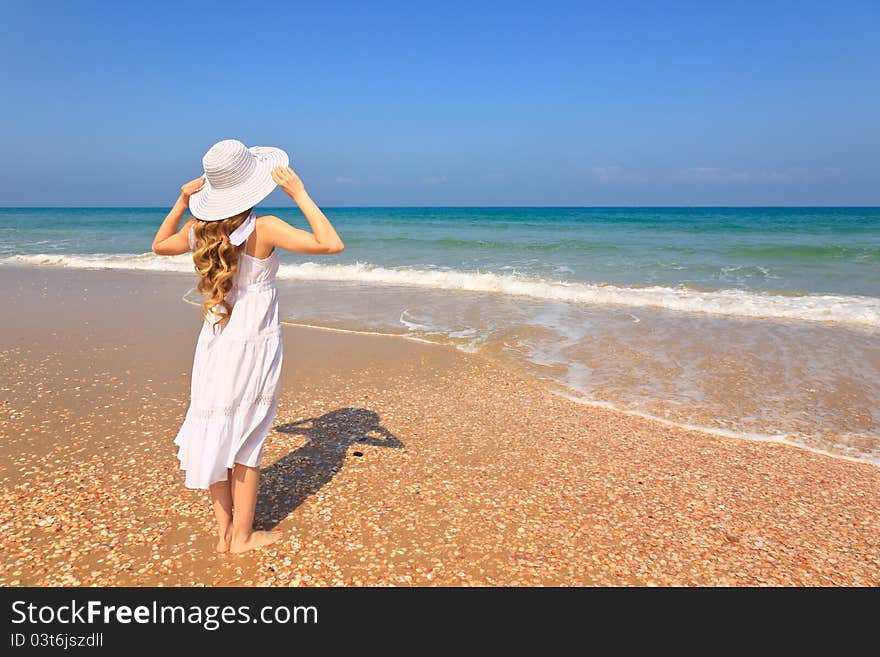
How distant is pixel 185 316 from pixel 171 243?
8.39m

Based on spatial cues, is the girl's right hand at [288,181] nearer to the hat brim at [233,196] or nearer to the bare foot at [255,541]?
the hat brim at [233,196]

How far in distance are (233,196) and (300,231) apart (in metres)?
0.36

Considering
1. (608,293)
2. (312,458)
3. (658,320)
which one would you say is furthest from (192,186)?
(608,293)

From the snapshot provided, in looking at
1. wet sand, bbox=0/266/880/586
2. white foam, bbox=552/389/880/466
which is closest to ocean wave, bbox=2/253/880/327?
white foam, bbox=552/389/880/466

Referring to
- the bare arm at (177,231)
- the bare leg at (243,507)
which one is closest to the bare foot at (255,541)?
the bare leg at (243,507)

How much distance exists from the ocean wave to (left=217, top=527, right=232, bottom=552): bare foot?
1159 cm

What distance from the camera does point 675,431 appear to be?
574 centimetres

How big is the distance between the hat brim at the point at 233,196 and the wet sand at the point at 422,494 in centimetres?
202

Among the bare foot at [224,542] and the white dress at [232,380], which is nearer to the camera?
the white dress at [232,380]

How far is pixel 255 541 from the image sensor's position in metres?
3.35

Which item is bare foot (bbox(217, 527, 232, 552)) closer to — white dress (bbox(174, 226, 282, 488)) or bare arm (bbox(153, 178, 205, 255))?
white dress (bbox(174, 226, 282, 488))

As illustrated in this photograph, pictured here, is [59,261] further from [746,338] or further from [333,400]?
[746,338]

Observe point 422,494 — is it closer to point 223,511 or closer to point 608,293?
point 223,511

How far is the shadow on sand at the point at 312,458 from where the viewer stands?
12.9 ft
